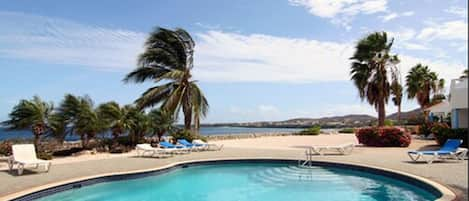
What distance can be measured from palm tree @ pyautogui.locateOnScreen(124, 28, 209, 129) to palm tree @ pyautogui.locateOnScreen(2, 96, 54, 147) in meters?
5.64

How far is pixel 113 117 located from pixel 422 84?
3034 centimetres

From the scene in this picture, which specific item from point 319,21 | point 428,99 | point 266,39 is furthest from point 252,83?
point 428,99

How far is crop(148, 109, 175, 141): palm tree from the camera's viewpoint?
60.5ft

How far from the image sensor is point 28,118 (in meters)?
14.2

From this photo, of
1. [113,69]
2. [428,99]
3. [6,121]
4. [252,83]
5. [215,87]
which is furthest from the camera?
[428,99]

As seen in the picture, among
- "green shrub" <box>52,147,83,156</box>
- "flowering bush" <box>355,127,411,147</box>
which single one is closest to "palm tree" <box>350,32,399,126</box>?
"flowering bush" <box>355,127,411,147</box>

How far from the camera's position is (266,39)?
18.7 m

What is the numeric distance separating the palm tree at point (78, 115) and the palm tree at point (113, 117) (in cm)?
57

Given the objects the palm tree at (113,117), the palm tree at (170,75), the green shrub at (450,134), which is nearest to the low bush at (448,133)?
the green shrub at (450,134)

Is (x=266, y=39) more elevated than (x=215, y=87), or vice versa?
(x=266, y=39)

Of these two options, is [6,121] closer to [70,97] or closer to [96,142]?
[70,97]

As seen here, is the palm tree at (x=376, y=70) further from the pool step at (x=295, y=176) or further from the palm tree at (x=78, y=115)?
the palm tree at (x=78, y=115)

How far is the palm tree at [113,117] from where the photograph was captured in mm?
16031

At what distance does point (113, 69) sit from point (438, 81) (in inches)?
1243
